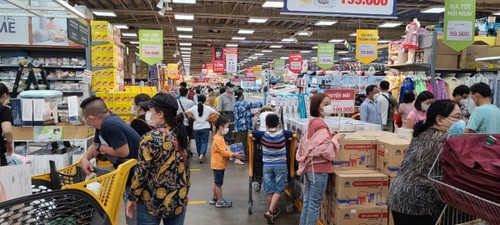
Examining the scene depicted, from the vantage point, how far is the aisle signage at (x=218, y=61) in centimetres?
2142

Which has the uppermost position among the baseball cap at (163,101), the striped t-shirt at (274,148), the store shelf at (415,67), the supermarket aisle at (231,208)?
the store shelf at (415,67)

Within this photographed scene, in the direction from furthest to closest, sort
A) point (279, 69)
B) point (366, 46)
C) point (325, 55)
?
point (279, 69), point (325, 55), point (366, 46)

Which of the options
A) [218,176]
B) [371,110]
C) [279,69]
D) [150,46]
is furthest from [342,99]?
[279,69]

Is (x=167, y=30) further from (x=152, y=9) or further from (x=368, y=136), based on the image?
(x=368, y=136)

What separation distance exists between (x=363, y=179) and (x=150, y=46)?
9.25 meters

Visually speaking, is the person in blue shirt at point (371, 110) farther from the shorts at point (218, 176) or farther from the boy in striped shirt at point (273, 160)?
the shorts at point (218, 176)

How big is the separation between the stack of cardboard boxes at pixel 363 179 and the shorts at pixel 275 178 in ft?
2.27

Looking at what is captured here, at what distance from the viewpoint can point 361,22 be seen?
17.1m

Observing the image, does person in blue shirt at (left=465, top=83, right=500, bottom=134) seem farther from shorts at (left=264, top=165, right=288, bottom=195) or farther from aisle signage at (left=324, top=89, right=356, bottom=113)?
shorts at (left=264, top=165, right=288, bottom=195)

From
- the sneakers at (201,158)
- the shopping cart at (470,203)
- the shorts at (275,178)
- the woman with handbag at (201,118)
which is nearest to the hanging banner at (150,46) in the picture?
the woman with handbag at (201,118)

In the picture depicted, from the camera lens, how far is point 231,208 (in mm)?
5082

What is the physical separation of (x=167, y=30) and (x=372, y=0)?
54.0 ft

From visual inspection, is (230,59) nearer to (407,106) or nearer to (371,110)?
(371,110)

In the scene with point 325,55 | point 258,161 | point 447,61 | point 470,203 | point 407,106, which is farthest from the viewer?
point 325,55
